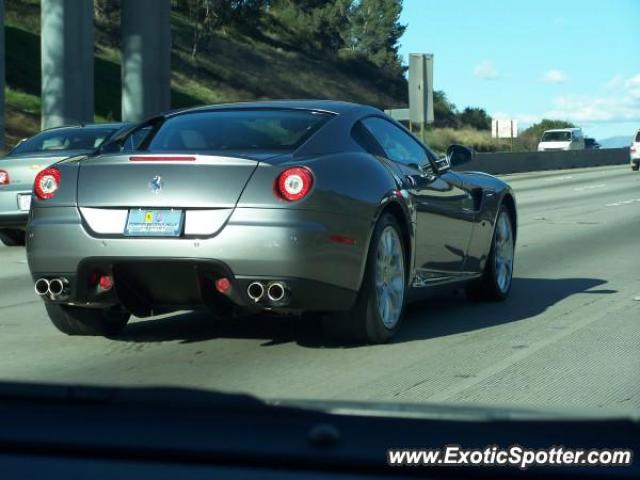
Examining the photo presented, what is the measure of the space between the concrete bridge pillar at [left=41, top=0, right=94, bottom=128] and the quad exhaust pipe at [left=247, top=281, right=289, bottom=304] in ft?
102

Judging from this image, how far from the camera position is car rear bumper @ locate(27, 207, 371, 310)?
664 cm

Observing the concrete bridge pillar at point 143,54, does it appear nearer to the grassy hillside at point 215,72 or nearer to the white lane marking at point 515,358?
the grassy hillside at point 215,72

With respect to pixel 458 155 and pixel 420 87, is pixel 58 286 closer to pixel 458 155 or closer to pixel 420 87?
pixel 458 155

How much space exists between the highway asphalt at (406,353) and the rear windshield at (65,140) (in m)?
4.20

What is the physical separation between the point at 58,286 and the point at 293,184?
1.40 m

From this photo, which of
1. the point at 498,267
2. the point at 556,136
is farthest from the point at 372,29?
the point at 498,267

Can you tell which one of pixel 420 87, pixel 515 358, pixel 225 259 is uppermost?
pixel 420 87

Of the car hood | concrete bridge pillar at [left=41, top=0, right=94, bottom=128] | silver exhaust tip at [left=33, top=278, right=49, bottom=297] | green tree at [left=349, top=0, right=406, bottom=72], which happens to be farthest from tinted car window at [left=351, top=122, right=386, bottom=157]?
green tree at [left=349, top=0, right=406, bottom=72]

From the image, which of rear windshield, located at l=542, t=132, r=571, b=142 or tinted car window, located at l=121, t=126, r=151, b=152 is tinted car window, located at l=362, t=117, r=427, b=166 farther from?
rear windshield, located at l=542, t=132, r=571, b=142

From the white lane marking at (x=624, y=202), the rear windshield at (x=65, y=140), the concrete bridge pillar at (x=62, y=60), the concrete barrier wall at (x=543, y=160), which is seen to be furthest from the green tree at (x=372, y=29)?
the rear windshield at (x=65, y=140)

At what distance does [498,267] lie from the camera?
31.9ft

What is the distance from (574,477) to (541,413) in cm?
31

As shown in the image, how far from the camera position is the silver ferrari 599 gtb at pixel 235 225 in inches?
262

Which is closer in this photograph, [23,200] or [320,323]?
[320,323]
